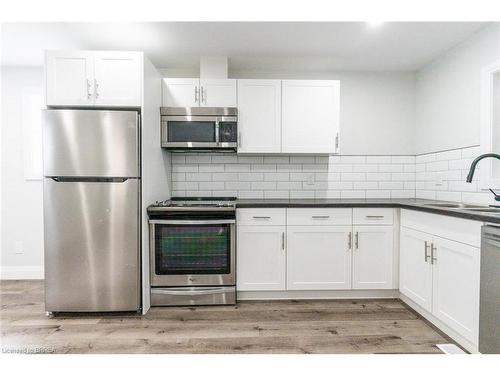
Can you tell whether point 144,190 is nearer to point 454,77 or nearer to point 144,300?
point 144,300

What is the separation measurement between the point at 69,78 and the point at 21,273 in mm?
2396

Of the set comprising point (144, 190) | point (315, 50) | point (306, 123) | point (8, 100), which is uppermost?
point (315, 50)

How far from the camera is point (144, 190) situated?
2361 millimetres

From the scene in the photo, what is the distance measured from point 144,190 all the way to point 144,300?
94cm

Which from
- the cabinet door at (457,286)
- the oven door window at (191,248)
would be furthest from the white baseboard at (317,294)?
the cabinet door at (457,286)

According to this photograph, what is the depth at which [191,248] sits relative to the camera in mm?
2508

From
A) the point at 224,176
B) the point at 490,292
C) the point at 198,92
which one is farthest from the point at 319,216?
the point at 198,92

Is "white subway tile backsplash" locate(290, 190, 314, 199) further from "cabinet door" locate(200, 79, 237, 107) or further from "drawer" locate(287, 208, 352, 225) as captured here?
"cabinet door" locate(200, 79, 237, 107)

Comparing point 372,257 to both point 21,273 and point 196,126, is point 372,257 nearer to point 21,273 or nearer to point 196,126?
point 196,126

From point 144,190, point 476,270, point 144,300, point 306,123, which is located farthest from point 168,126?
point 476,270

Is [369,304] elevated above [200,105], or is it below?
below

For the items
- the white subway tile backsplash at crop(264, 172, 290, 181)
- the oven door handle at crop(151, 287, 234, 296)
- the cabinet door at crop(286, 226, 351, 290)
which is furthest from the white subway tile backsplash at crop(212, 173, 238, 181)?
the oven door handle at crop(151, 287, 234, 296)

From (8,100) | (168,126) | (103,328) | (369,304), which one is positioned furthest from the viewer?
(8,100)

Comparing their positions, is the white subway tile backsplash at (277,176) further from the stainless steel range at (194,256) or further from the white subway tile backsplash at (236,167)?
the stainless steel range at (194,256)
